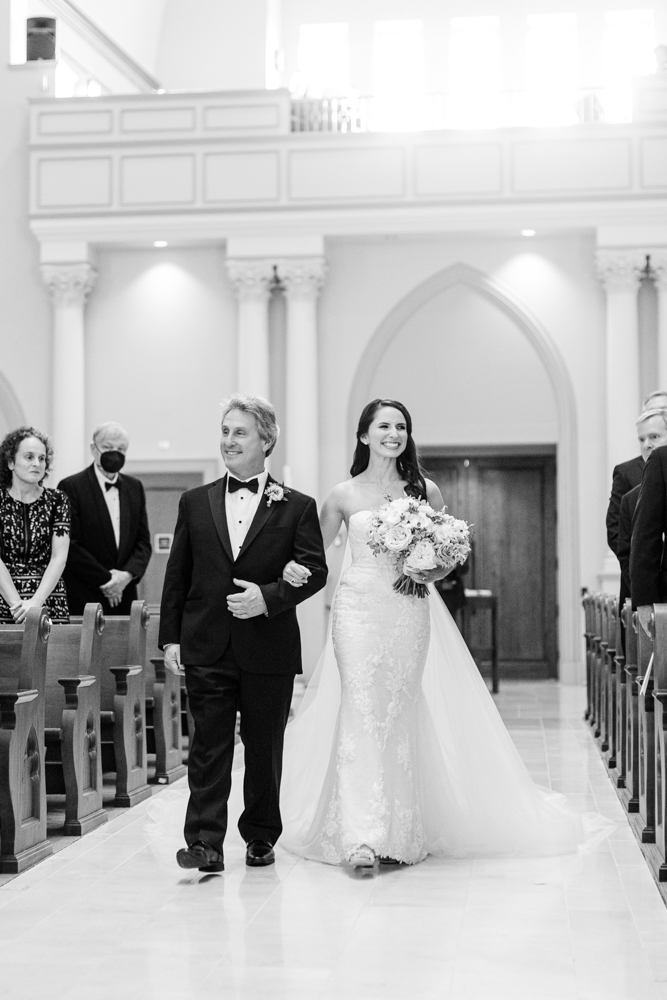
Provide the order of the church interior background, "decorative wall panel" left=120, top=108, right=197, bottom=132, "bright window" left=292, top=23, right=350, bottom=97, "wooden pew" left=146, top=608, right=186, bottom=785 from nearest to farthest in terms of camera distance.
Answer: "wooden pew" left=146, top=608, right=186, bottom=785
the church interior background
"decorative wall panel" left=120, top=108, right=197, bottom=132
"bright window" left=292, top=23, right=350, bottom=97

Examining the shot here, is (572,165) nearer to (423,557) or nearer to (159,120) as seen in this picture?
(159,120)

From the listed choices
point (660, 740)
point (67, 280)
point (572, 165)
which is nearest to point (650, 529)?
point (660, 740)

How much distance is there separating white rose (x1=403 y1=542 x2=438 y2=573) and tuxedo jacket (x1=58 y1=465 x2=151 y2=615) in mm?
3310

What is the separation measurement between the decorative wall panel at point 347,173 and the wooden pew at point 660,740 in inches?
339

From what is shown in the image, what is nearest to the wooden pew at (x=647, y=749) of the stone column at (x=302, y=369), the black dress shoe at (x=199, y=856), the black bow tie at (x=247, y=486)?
the black bow tie at (x=247, y=486)

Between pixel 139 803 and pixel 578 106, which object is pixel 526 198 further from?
pixel 139 803

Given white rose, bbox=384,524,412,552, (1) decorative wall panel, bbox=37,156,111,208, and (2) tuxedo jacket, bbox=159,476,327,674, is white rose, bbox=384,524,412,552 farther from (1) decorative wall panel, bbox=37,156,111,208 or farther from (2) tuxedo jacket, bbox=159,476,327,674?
(1) decorative wall panel, bbox=37,156,111,208

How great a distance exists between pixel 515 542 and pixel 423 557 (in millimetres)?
9208

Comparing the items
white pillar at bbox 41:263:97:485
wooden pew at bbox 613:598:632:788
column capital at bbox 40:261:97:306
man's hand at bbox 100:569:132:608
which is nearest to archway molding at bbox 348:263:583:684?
white pillar at bbox 41:263:97:485

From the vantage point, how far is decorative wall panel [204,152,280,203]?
41.9ft

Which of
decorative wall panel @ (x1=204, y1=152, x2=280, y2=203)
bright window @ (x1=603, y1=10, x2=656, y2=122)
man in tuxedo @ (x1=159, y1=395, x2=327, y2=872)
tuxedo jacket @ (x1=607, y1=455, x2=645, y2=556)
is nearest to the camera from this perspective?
man in tuxedo @ (x1=159, y1=395, x2=327, y2=872)

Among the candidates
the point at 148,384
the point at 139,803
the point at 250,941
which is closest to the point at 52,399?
the point at 148,384

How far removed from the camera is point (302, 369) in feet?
42.3

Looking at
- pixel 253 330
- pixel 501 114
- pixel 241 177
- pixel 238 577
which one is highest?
pixel 501 114
